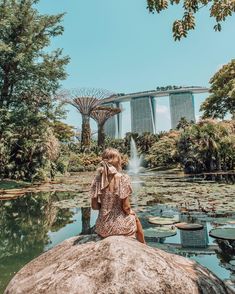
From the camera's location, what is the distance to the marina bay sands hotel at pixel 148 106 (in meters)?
140

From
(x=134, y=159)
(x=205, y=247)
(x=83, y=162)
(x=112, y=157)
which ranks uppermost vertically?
(x=134, y=159)

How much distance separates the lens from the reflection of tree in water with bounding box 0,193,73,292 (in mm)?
5453

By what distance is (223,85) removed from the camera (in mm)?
33000

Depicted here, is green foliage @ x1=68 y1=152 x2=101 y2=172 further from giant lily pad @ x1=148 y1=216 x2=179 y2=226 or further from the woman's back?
the woman's back

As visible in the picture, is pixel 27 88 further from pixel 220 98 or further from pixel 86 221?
pixel 220 98

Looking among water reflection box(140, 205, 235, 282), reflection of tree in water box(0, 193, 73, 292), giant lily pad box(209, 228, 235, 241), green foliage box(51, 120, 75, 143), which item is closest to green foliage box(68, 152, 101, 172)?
green foliage box(51, 120, 75, 143)

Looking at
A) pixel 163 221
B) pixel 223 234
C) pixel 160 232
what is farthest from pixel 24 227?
pixel 223 234

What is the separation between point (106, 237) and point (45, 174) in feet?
60.7

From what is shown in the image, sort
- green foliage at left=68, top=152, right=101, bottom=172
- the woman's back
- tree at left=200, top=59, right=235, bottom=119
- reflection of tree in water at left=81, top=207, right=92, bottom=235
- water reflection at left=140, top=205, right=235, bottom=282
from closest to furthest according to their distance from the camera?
the woman's back, water reflection at left=140, top=205, right=235, bottom=282, reflection of tree in water at left=81, top=207, right=92, bottom=235, tree at left=200, top=59, right=235, bottom=119, green foliage at left=68, top=152, right=101, bottom=172

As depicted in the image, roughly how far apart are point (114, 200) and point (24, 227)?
19.6 ft

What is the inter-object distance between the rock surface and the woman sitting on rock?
209 millimetres

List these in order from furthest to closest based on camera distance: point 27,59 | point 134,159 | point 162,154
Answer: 1. point 134,159
2. point 162,154
3. point 27,59

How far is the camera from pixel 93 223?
26.9 feet

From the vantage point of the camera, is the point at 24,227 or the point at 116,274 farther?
the point at 24,227
